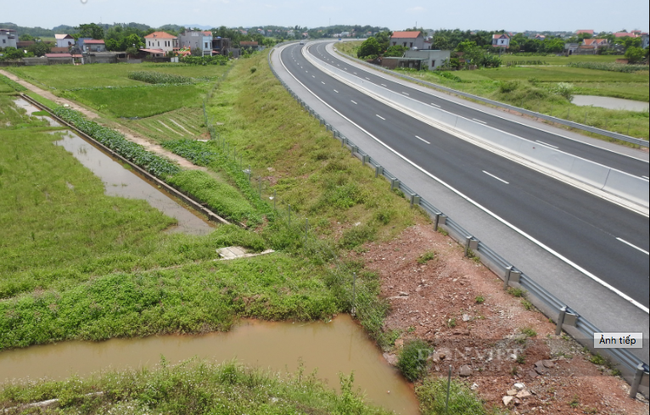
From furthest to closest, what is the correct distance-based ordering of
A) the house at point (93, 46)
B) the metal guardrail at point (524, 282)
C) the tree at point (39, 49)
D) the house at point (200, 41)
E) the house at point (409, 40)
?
the house at point (93, 46) → the house at point (200, 41) → the tree at point (39, 49) → the house at point (409, 40) → the metal guardrail at point (524, 282)

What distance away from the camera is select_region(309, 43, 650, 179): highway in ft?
18.7

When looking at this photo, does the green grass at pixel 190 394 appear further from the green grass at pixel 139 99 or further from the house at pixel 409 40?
the house at pixel 409 40

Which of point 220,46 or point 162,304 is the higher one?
point 220,46

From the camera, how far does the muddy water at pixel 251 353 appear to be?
13.6 meters

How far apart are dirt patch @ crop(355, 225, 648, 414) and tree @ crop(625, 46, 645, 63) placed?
7268 mm

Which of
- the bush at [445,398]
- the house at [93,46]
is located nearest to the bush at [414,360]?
the bush at [445,398]

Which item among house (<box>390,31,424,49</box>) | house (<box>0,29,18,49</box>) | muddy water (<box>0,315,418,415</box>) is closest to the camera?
muddy water (<box>0,315,418,415</box>)

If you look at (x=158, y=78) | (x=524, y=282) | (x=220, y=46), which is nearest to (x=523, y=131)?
(x=524, y=282)

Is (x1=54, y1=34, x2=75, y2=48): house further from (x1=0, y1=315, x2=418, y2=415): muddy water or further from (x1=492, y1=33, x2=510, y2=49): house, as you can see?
(x1=0, y1=315, x2=418, y2=415): muddy water

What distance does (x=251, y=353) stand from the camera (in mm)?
14586

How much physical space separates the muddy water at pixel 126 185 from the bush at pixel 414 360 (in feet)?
41.6

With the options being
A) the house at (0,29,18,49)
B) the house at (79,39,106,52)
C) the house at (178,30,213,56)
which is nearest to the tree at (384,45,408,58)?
the house at (178,30,213,56)

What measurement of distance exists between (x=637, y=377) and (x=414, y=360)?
5.63 meters

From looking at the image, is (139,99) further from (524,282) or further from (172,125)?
(524,282)
